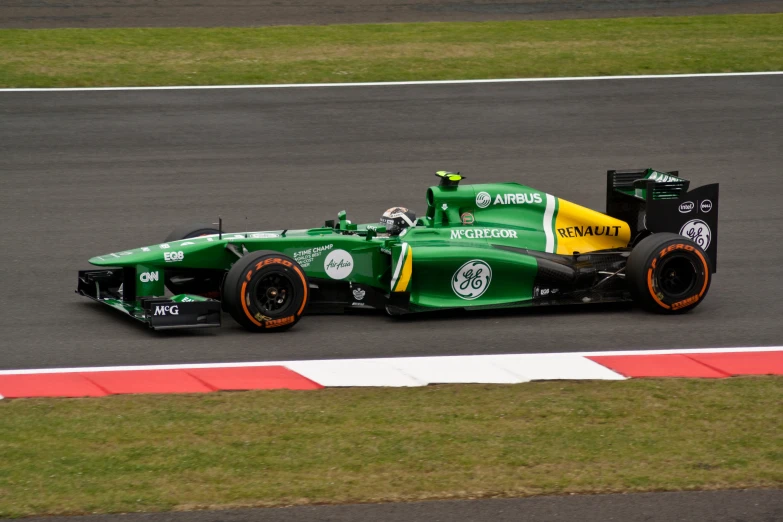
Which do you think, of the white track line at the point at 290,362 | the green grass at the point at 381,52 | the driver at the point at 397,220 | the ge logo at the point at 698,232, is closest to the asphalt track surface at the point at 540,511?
the white track line at the point at 290,362

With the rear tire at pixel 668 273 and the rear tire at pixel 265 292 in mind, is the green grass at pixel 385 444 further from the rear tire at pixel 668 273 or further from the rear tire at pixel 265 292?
the rear tire at pixel 668 273

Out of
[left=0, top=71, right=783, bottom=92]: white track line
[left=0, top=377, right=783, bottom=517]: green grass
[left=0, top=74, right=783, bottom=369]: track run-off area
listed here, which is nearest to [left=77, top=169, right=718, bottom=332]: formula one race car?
[left=0, top=74, right=783, bottom=369]: track run-off area

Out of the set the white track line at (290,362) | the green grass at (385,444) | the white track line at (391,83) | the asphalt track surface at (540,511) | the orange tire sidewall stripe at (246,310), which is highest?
the white track line at (391,83)

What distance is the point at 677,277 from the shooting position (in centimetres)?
1115

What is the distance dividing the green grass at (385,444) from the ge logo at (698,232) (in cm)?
276

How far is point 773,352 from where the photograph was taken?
9.96 metres

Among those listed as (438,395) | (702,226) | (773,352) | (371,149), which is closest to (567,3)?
(371,149)

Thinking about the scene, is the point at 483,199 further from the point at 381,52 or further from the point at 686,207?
the point at 381,52

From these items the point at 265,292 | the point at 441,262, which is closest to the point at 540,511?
the point at 265,292

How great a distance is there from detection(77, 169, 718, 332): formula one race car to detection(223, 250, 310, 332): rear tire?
11 mm

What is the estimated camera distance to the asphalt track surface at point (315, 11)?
76.9 feet

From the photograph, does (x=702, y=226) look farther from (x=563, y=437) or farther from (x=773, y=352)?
(x=563, y=437)

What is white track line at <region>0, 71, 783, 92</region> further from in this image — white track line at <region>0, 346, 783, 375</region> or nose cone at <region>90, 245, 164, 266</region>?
white track line at <region>0, 346, 783, 375</region>

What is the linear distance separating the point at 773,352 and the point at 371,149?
8184 millimetres
